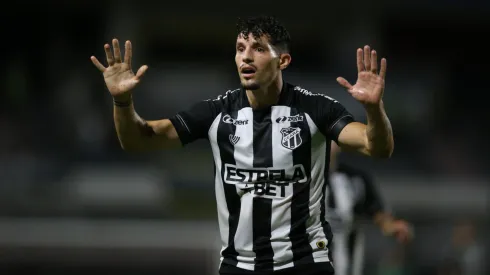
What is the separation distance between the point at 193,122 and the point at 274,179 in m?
0.55

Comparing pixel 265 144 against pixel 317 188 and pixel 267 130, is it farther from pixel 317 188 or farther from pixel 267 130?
pixel 317 188

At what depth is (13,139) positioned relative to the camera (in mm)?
13125

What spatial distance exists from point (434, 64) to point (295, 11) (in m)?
2.89

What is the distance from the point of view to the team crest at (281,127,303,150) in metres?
4.20

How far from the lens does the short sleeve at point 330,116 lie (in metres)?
4.12

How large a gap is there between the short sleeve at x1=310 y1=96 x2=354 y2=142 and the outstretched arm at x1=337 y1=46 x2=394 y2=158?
56 millimetres

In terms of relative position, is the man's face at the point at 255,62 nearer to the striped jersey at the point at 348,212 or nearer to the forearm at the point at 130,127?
the forearm at the point at 130,127

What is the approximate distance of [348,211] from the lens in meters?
6.85

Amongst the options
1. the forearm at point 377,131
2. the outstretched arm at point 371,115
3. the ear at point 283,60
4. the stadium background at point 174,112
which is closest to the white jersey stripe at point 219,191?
the ear at point 283,60

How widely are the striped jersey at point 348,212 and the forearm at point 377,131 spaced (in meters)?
2.85

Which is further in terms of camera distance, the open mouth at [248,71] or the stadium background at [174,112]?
the stadium background at [174,112]

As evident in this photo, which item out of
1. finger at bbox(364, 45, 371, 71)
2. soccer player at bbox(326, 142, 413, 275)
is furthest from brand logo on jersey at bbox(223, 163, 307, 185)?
soccer player at bbox(326, 142, 413, 275)

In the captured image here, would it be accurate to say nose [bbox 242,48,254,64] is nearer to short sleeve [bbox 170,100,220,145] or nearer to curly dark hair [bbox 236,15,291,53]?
curly dark hair [bbox 236,15,291,53]

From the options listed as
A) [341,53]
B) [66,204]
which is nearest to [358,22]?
[341,53]
